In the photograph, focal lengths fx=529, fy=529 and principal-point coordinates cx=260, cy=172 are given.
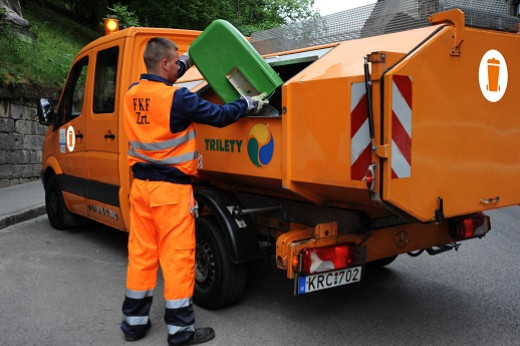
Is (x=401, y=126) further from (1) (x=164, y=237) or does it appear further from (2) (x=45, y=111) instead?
(2) (x=45, y=111)

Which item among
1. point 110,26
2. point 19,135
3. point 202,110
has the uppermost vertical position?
point 110,26

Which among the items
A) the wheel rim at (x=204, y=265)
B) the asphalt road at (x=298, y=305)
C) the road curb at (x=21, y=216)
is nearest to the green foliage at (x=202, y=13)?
the road curb at (x=21, y=216)

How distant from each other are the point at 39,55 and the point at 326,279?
10666 mm

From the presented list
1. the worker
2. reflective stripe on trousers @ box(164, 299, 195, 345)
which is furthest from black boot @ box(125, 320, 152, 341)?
reflective stripe on trousers @ box(164, 299, 195, 345)

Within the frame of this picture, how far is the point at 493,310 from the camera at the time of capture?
398 cm

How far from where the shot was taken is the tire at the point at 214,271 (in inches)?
150

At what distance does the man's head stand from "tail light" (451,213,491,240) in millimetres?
2195

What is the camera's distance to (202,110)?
3299 millimetres

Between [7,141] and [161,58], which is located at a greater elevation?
[161,58]

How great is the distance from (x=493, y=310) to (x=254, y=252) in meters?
1.87

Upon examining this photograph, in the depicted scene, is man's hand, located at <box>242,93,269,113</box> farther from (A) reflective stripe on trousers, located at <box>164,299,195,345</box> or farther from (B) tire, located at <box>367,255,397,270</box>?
(B) tire, located at <box>367,255,397,270</box>

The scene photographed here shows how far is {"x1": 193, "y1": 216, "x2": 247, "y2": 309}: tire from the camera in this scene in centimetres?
382

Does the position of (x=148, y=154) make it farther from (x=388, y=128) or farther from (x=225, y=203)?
(x=388, y=128)

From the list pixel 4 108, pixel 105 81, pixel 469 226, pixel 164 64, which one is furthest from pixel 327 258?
pixel 4 108
